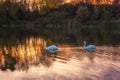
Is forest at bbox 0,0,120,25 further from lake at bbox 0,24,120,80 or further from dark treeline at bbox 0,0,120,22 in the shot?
lake at bbox 0,24,120,80

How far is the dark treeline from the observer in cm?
12444

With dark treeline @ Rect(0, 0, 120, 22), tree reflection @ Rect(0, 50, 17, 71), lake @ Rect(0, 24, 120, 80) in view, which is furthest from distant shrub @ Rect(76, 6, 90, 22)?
tree reflection @ Rect(0, 50, 17, 71)

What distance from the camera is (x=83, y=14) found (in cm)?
12512

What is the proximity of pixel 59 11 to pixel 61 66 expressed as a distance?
103 metres

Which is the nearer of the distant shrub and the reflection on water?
the reflection on water

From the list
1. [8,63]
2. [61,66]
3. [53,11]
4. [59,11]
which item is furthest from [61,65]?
[53,11]

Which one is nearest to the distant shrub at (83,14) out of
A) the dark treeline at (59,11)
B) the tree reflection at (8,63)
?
the dark treeline at (59,11)

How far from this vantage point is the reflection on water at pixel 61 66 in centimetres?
2584

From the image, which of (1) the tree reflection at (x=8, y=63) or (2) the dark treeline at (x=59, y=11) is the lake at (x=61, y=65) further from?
(2) the dark treeline at (x=59, y=11)

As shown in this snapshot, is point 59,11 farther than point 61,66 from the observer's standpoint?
Yes

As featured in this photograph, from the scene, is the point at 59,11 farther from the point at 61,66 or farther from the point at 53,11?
the point at 61,66

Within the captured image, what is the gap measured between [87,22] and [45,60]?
89.2 meters

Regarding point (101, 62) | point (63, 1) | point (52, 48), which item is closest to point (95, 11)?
point (63, 1)

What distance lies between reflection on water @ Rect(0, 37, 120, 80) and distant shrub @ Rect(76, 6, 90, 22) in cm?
8303
